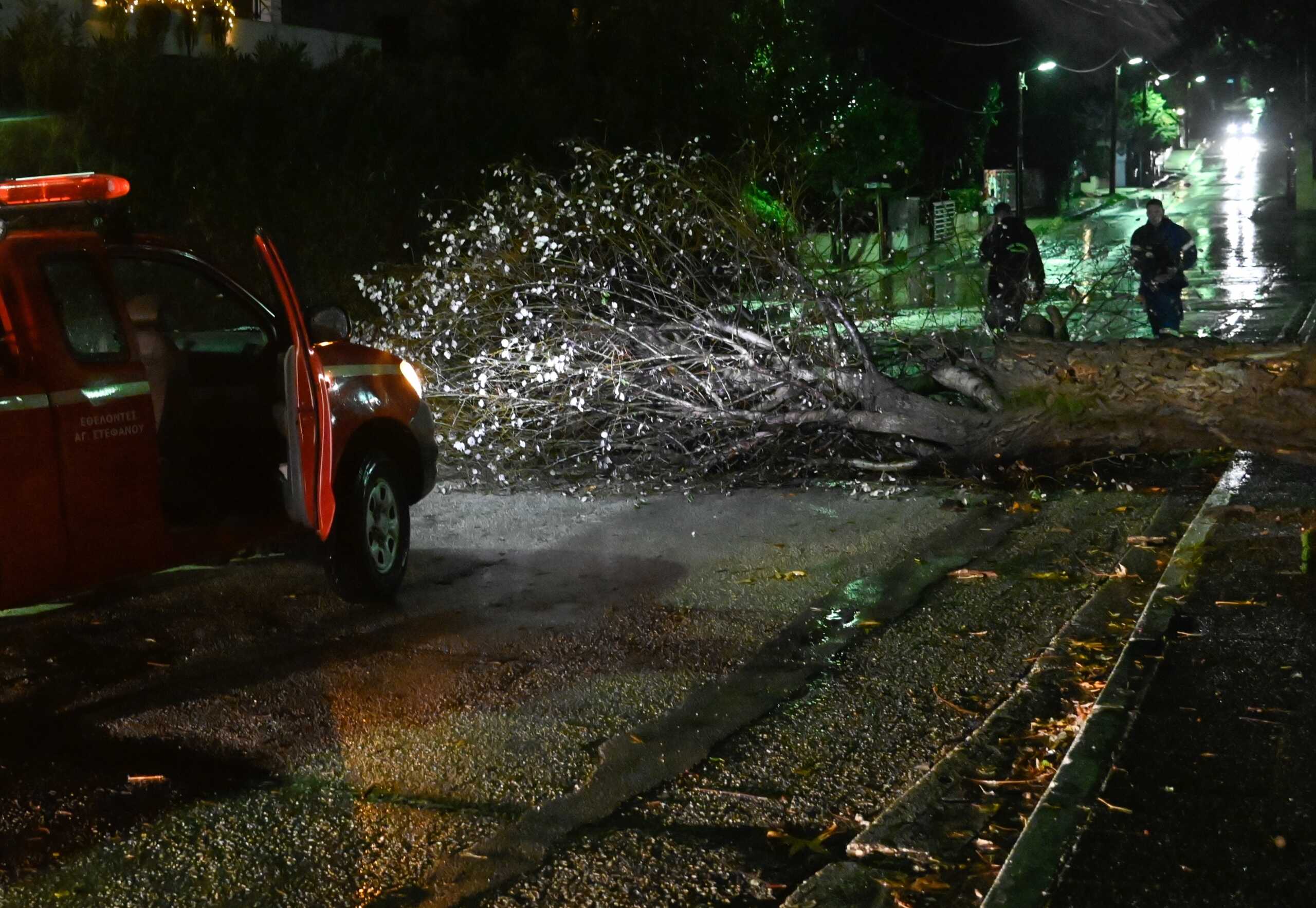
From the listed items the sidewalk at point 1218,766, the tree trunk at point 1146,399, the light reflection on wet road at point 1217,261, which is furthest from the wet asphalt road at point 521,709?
the light reflection on wet road at point 1217,261

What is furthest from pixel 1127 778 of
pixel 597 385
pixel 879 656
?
pixel 597 385

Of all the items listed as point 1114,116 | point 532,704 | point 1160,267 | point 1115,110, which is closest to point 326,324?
point 532,704

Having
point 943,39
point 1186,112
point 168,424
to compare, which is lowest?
point 168,424

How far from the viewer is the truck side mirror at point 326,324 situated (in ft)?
21.9

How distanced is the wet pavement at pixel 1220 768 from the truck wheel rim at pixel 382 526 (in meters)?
3.66

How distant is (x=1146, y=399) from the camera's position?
886 centimetres

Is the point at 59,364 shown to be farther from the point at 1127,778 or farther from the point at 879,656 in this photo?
the point at 1127,778

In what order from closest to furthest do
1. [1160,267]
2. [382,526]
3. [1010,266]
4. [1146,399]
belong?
[382,526], [1146,399], [1160,267], [1010,266]

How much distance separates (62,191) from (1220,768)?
4.93 metres

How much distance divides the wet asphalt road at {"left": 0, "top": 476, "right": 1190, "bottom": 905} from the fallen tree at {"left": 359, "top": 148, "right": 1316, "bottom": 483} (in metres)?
0.99

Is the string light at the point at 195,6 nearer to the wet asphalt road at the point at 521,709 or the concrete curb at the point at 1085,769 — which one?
the wet asphalt road at the point at 521,709

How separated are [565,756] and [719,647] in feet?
4.46

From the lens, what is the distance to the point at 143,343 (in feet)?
22.0

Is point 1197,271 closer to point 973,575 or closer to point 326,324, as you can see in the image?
point 973,575
